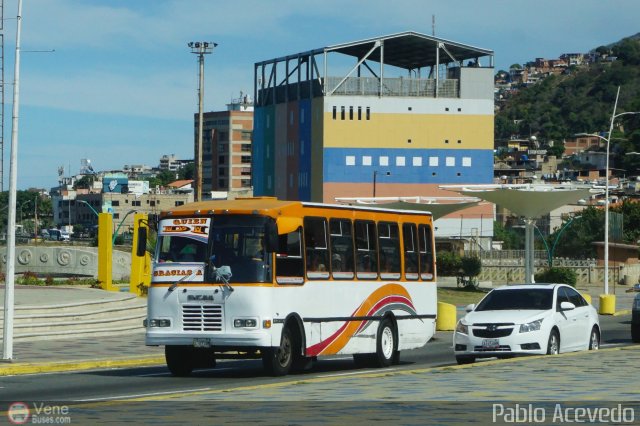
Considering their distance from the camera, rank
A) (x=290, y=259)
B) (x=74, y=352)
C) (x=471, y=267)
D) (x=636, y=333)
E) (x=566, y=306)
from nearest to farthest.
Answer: (x=290, y=259), (x=566, y=306), (x=74, y=352), (x=636, y=333), (x=471, y=267)

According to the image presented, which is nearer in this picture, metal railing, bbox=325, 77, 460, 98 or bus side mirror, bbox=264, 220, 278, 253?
bus side mirror, bbox=264, 220, 278, 253

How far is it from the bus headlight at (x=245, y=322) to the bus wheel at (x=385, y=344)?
408 centimetres

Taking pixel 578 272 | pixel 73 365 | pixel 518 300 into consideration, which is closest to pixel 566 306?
pixel 518 300

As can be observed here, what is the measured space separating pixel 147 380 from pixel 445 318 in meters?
18.8

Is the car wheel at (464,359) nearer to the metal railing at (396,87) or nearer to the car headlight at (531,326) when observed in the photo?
the car headlight at (531,326)

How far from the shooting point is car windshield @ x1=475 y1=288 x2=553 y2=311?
24781 millimetres

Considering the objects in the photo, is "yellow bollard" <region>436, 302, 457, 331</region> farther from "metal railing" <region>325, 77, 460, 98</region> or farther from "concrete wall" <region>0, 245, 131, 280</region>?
"metal railing" <region>325, 77, 460, 98</region>

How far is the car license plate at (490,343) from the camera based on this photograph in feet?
77.7

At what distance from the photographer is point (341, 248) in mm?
23578

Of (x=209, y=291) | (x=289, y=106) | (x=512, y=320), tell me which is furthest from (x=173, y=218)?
(x=289, y=106)

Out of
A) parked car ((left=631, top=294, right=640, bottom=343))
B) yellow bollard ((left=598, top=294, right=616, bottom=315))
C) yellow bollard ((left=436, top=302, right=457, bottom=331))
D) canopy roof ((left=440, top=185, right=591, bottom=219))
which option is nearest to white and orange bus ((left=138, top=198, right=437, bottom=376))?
parked car ((left=631, top=294, right=640, bottom=343))

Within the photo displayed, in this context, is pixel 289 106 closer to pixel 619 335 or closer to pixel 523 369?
pixel 619 335

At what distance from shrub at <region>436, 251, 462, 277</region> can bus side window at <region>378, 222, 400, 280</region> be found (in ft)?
160

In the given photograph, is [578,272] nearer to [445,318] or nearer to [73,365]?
[445,318]
